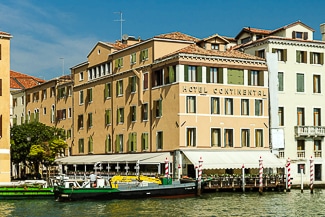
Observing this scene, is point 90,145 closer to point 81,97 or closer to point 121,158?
point 81,97

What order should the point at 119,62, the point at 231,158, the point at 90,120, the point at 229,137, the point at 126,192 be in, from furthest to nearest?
the point at 90,120 → the point at 119,62 → the point at 229,137 → the point at 231,158 → the point at 126,192

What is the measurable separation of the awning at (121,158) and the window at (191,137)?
5.71 ft

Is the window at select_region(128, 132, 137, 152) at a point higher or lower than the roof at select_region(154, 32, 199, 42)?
lower

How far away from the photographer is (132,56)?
57312mm

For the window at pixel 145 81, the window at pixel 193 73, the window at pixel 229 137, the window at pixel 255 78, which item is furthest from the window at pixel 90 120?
the window at pixel 255 78

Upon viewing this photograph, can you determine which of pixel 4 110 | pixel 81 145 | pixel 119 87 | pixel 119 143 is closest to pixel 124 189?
pixel 4 110

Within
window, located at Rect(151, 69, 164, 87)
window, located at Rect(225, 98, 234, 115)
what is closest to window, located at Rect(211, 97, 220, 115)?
window, located at Rect(225, 98, 234, 115)

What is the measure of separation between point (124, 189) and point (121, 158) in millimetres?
12141

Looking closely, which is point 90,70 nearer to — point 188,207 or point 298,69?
point 298,69

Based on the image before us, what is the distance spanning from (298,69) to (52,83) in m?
28.0

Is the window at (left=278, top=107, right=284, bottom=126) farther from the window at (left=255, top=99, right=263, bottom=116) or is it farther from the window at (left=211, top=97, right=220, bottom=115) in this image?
the window at (left=211, top=97, right=220, bottom=115)

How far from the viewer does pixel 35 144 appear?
61844 millimetres

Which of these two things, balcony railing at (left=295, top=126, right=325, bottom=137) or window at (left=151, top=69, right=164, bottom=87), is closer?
window at (left=151, top=69, right=164, bottom=87)

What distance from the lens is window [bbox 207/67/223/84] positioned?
51.9m
